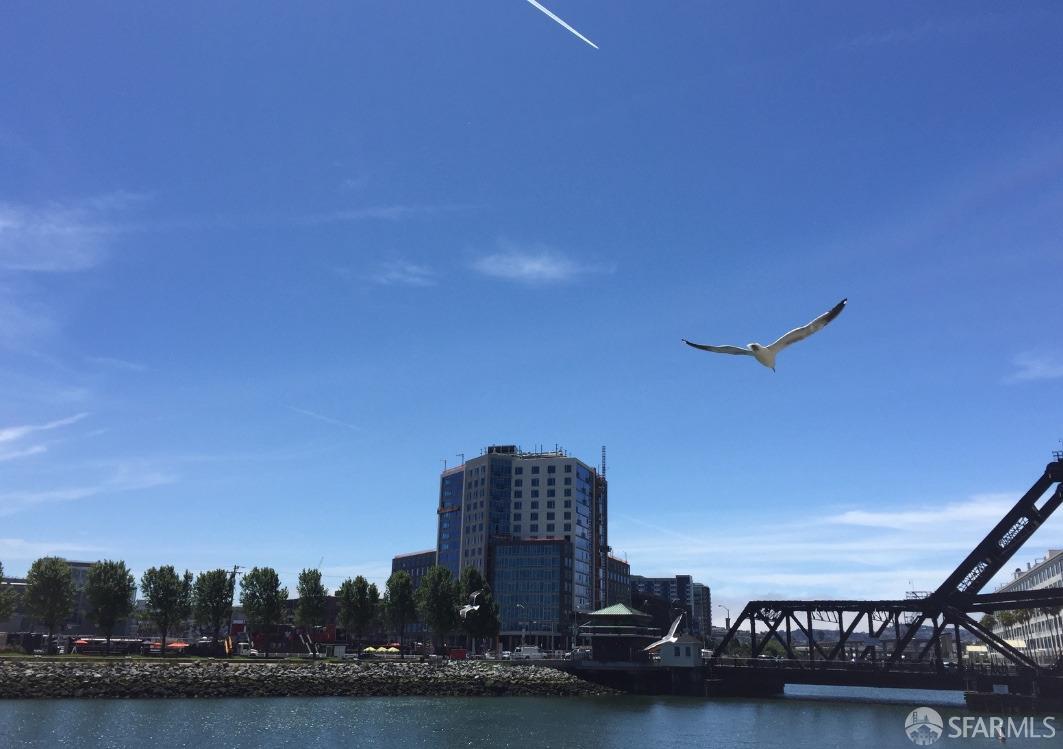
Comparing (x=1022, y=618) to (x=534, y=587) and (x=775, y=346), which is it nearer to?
(x=534, y=587)

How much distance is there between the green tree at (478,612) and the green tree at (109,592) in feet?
164

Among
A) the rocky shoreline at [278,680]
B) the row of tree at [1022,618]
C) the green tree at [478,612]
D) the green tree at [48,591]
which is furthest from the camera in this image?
the row of tree at [1022,618]

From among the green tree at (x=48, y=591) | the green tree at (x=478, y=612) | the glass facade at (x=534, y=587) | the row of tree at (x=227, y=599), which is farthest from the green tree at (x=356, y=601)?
the glass facade at (x=534, y=587)

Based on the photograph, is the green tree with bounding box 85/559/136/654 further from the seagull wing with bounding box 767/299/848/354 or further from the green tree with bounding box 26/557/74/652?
the seagull wing with bounding box 767/299/848/354

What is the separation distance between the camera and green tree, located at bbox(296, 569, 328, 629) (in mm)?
125312

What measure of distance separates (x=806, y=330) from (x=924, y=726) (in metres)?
62.7

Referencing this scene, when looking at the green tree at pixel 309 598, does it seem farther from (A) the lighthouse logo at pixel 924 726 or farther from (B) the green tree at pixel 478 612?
(A) the lighthouse logo at pixel 924 726

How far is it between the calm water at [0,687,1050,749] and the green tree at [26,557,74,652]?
41377mm

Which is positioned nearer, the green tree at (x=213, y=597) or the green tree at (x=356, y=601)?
the green tree at (x=213, y=597)

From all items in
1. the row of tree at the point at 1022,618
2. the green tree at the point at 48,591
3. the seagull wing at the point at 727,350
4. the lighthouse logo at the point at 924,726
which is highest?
the seagull wing at the point at 727,350

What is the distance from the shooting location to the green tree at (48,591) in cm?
10675

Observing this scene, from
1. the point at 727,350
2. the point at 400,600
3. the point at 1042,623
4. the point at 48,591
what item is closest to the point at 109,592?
the point at 48,591

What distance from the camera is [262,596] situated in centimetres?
11894

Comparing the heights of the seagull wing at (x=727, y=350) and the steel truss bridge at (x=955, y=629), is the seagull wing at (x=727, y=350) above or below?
above
